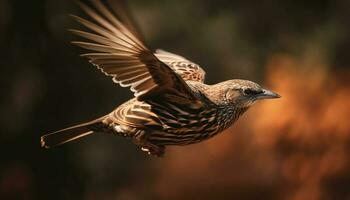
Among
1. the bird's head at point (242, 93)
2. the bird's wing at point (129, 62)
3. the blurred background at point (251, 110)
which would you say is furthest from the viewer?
the blurred background at point (251, 110)

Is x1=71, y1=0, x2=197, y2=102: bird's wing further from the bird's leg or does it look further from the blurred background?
the blurred background

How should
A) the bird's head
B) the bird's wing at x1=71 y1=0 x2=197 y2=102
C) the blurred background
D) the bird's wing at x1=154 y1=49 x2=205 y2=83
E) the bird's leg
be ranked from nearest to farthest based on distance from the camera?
the bird's wing at x1=71 y1=0 x2=197 y2=102
the bird's leg
the bird's head
the bird's wing at x1=154 y1=49 x2=205 y2=83
the blurred background

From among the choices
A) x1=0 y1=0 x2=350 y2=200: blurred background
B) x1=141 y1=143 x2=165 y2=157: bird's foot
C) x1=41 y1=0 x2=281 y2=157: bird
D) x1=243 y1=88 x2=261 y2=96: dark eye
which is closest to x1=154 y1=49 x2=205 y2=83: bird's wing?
x1=41 y1=0 x2=281 y2=157: bird

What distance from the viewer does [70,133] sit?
2.19 meters

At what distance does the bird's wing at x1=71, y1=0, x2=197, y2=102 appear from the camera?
1778 millimetres

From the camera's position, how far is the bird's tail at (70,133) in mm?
2158

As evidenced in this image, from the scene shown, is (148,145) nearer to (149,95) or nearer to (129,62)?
(149,95)

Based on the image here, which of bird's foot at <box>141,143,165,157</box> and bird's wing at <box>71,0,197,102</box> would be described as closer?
bird's wing at <box>71,0,197,102</box>

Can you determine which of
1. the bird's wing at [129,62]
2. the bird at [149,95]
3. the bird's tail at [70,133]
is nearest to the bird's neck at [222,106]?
the bird at [149,95]

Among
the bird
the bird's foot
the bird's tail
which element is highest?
the bird

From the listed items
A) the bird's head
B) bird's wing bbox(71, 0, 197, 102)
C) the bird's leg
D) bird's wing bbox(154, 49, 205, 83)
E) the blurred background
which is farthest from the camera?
the blurred background

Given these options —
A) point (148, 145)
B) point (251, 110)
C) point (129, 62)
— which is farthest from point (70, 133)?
point (251, 110)

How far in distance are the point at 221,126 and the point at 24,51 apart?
2.26 m

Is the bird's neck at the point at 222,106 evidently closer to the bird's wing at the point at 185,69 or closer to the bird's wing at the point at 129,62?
the bird's wing at the point at 129,62
